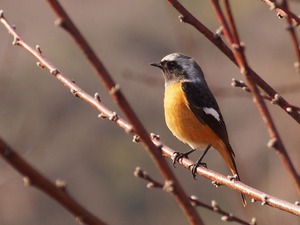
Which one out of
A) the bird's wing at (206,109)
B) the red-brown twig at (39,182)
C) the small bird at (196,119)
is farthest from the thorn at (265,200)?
the bird's wing at (206,109)

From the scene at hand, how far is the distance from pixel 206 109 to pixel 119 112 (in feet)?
51.7

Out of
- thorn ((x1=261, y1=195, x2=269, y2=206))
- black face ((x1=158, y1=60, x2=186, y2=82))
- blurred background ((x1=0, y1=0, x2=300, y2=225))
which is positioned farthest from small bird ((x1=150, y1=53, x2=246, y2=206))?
blurred background ((x1=0, y1=0, x2=300, y2=225))

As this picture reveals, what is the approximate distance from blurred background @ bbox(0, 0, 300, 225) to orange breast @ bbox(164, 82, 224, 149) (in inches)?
436

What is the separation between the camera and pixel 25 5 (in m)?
24.9

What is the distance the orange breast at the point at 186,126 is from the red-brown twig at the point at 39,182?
3.44m

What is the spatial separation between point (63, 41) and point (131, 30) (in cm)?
283

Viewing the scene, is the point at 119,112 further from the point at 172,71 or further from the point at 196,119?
the point at 196,119

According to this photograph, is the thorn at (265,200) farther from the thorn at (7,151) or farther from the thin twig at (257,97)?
the thorn at (7,151)

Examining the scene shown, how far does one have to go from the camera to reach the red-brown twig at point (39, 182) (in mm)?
1075

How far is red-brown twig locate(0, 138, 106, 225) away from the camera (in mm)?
1075

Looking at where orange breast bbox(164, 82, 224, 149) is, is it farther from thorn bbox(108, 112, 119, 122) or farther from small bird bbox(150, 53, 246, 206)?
thorn bbox(108, 112, 119, 122)

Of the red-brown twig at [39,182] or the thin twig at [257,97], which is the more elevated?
the thin twig at [257,97]

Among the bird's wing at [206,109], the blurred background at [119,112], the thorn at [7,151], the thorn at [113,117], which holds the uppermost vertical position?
the blurred background at [119,112]

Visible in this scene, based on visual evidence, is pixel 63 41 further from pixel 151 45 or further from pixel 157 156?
pixel 157 156
